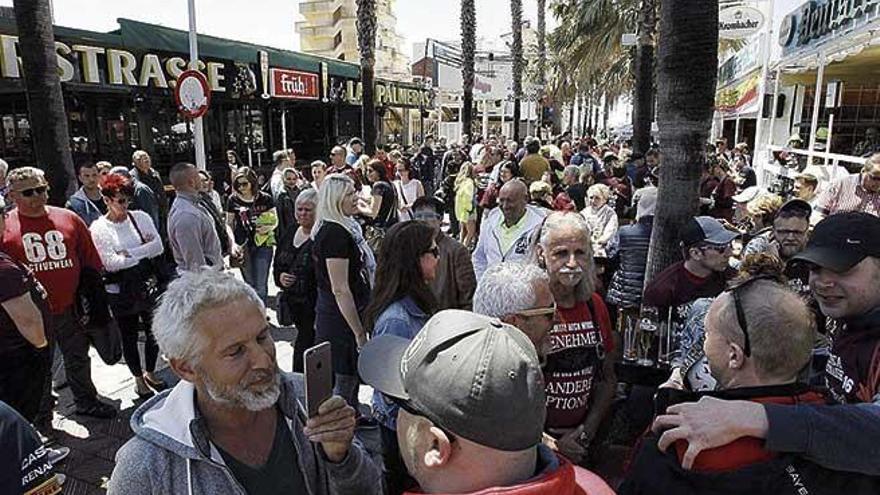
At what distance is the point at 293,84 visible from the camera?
16.5 meters

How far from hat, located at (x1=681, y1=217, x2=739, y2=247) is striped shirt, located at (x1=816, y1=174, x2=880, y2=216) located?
8.37 feet

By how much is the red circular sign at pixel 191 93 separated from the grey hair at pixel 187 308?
7.18 metres

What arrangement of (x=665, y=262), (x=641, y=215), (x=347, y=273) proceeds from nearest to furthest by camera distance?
(x=347, y=273) → (x=665, y=262) → (x=641, y=215)

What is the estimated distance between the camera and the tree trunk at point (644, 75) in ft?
39.6

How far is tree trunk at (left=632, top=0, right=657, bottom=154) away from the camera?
39.6 feet

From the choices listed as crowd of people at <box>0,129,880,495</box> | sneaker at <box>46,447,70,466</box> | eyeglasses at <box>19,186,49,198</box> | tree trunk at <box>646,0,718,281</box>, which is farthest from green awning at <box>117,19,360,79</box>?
tree trunk at <box>646,0,718,281</box>

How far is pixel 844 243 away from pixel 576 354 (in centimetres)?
111

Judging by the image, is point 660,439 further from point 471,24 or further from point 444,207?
point 471,24

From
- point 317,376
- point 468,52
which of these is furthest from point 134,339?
point 468,52

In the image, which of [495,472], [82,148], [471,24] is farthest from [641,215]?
[471,24]

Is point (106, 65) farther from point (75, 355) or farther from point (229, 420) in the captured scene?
point (229, 420)

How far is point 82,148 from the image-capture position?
1092cm

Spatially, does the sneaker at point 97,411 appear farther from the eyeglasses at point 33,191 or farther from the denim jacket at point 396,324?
the denim jacket at point 396,324

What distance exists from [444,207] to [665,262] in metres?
6.65
